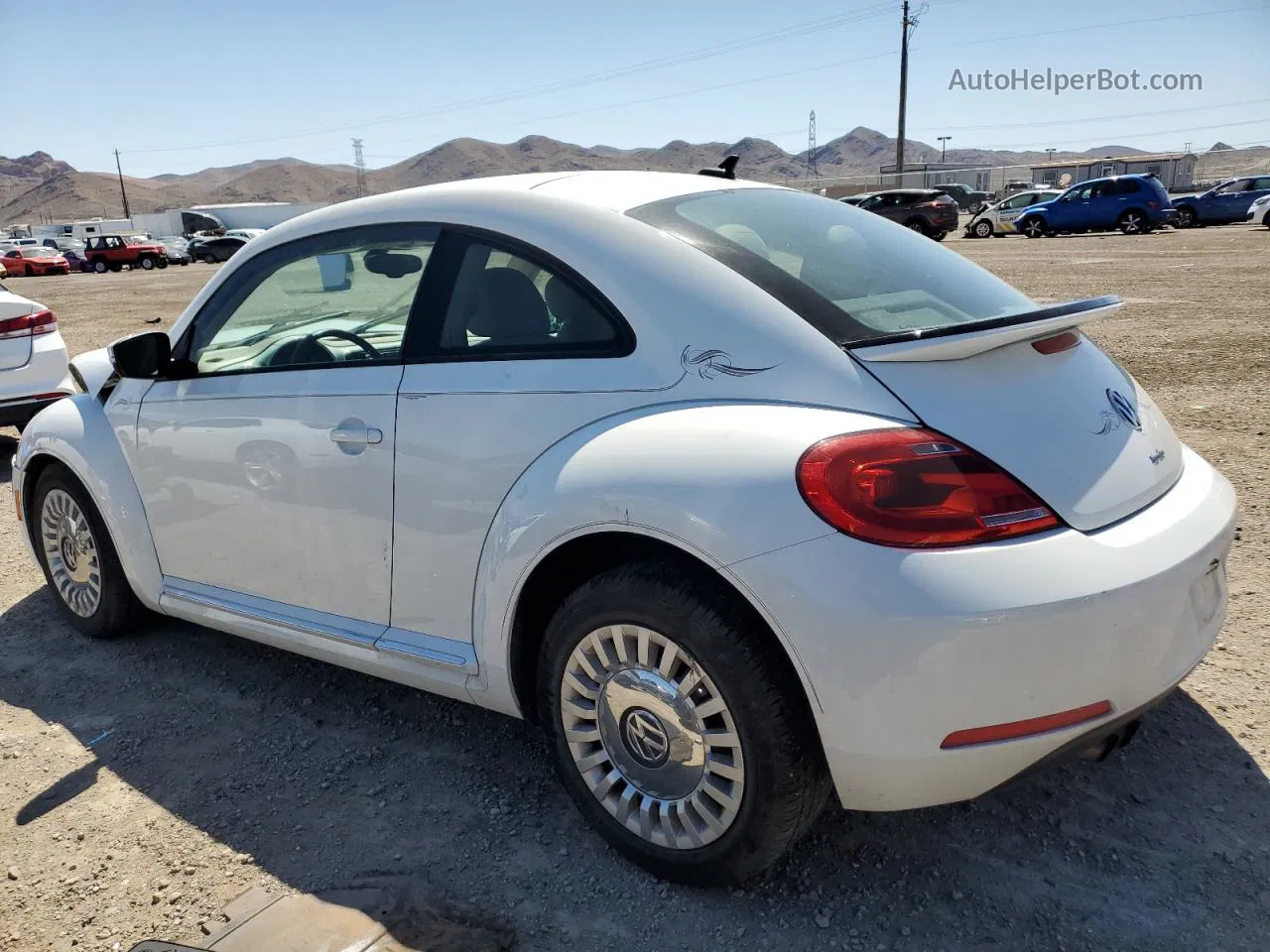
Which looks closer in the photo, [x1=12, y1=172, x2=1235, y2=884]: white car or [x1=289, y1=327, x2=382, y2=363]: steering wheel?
[x1=12, y1=172, x2=1235, y2=884]: white car

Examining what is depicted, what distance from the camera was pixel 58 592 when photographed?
166 inches

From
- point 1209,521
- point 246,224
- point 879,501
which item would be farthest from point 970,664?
point 246,224

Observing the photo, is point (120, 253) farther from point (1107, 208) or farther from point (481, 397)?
point (481, 397)

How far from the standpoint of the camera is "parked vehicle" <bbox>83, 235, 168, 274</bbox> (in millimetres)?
44656

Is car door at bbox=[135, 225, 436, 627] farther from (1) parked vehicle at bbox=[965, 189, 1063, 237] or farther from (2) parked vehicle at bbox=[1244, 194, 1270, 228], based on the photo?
(1) parked vehicle at bbox=[965, 189, 1063, 237]

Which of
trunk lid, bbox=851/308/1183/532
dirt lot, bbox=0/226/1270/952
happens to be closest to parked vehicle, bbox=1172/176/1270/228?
dirt lot, bbox=0/226/1270/952

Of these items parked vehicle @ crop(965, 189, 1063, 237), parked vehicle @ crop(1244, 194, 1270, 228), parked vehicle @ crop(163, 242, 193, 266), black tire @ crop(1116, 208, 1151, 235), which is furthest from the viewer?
parked vehicle @ crop(163, 242, 193, 266)

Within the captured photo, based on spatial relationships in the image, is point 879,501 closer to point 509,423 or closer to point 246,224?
point 509,423

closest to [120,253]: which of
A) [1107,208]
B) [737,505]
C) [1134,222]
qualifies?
[1107,208]

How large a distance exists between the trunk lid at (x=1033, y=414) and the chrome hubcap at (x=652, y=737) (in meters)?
0.78

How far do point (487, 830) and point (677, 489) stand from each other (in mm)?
1202

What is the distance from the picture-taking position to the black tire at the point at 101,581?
391 centimetres

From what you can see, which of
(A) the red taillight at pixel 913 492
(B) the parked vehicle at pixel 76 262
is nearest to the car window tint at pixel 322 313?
(A) the red taillight at pixel 913 492

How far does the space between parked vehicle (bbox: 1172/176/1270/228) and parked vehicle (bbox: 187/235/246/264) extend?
38679 millimetres
